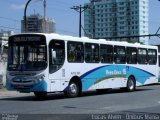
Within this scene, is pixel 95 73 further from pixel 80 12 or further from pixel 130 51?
pixel 80 12

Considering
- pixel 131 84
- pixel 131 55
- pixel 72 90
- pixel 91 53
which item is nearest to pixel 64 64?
pixel 72 90

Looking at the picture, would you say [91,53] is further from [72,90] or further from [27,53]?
[27,53]

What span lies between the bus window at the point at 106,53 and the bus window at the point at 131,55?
2157mm

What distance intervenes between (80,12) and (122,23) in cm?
2236

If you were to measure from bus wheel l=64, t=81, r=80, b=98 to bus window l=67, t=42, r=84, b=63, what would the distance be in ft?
4.01

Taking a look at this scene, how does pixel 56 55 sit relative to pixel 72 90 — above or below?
above

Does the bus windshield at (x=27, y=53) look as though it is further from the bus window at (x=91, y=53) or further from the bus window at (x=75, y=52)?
the bus window at (x=91, y=53)

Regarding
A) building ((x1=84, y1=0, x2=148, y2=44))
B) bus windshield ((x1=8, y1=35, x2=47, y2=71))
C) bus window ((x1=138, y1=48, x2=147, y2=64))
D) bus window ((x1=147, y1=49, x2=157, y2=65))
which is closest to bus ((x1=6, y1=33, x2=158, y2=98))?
bus windshield ((x1=8, y1=35, x2=47, y2=71))

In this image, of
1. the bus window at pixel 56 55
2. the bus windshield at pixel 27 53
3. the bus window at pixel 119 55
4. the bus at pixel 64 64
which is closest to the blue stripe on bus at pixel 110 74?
the bus at pixel 64 64

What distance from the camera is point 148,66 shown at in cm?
3066

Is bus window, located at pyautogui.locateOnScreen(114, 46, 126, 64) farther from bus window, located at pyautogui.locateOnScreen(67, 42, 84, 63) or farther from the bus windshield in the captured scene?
the bus windshield

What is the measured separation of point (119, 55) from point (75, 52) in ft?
16.6

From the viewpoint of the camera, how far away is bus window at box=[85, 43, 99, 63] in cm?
2425

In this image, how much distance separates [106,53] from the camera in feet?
85.8
